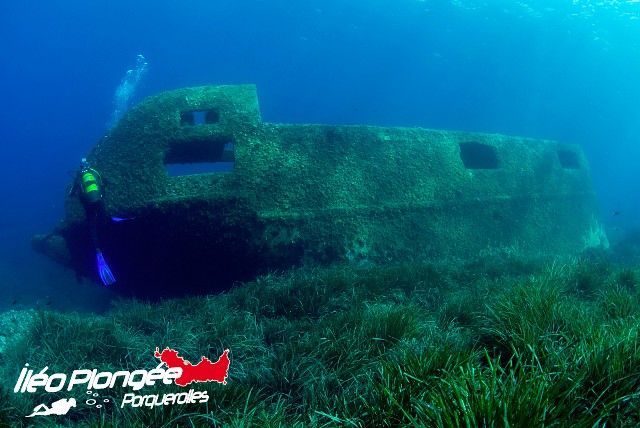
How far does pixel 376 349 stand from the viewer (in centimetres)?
323

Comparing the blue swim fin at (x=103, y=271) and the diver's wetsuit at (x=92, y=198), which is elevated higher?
the diver's wetsuit at (x=92, y=198)

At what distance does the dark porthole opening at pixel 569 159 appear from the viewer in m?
11.5

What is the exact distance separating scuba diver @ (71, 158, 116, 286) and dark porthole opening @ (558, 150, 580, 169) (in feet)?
40.3

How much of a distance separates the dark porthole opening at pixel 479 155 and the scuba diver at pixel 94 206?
8.03m

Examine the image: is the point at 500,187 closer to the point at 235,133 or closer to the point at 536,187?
the point at 536,187

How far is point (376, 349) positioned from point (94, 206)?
5.26 metres

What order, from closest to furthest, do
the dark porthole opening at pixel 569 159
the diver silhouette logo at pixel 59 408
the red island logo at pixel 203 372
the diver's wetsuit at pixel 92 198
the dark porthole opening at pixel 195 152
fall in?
the red island logo at pixel 203 372, the diver silhouette logo at pixel 59 408, the diver's wetsuit at pixel 92 198, the dark porthole opening at pixel 195 152, the dark porthole opening at pixel 569 159

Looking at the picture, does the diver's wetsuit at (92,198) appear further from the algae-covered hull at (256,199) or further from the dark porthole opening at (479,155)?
the dark porthole opening at (479,155)

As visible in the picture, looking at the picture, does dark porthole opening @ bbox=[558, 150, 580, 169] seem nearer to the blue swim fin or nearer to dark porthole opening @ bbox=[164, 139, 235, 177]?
dark porthole opening @ bbox=[164, 139, 235, 177]

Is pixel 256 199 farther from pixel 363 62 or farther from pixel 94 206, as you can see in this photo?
pixel 363 62

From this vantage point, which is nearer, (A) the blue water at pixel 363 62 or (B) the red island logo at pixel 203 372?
(B) the red island logo at pixel 203 372

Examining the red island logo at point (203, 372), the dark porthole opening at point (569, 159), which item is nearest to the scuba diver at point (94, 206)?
the red island logo at point (203, 372)

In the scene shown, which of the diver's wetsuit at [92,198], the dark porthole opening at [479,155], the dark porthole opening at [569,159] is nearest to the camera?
the diver's wetsuit at [92,198]

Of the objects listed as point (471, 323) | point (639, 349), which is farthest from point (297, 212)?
point (639, 349)
